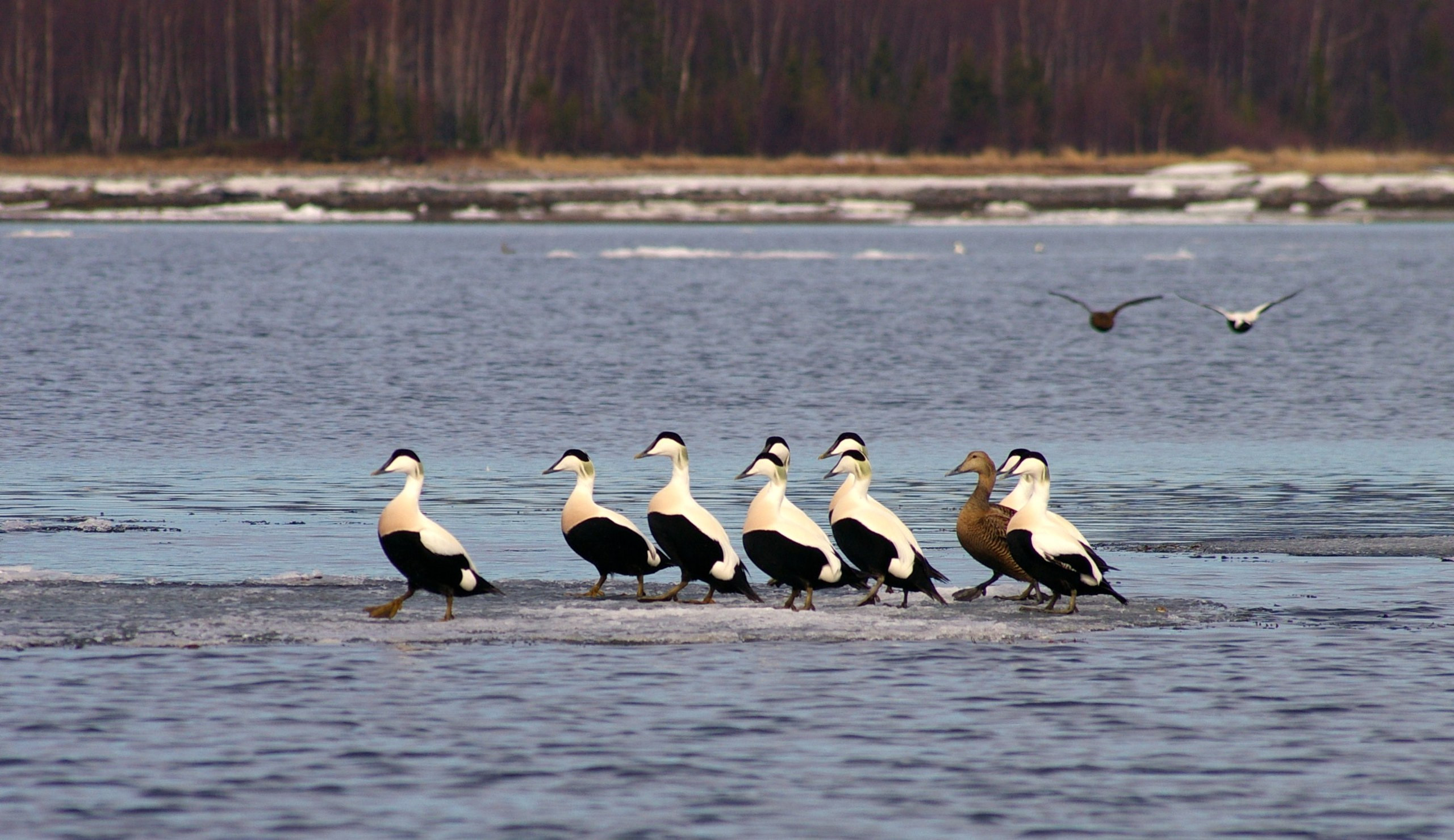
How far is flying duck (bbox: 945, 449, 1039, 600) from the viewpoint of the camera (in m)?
11.8

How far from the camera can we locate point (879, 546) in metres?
11.1

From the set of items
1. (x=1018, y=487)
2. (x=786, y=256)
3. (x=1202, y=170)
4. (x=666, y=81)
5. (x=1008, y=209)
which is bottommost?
(x=786, y=256)

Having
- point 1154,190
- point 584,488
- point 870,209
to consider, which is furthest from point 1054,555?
point 1154,190

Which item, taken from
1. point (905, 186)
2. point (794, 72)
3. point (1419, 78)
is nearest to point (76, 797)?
point (905, 186)

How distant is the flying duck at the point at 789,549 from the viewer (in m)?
11.0

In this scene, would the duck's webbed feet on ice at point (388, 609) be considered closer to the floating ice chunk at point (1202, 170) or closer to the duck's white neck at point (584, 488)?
the duck's white neck at point (584, 488)

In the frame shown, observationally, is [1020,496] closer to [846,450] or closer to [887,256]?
[846,450]

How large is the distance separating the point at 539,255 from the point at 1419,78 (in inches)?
2518

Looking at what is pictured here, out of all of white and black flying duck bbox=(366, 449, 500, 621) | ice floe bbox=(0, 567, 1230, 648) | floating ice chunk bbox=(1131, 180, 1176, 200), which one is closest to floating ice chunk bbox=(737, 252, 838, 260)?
floating ice chunk bbox=(1131, 180, 1176, 200)

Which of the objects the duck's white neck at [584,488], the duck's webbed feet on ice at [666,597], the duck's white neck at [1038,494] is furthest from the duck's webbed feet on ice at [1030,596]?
the duck's white neck at [584,488]

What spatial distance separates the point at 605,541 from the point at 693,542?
0.60 meters

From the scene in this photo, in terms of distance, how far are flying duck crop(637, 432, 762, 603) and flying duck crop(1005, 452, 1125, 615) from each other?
5.07 feet

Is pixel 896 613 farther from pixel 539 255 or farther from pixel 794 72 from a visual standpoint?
pixel 794 72

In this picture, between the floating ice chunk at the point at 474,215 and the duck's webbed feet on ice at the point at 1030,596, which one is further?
the floating ice chunk at the point at 474,215
